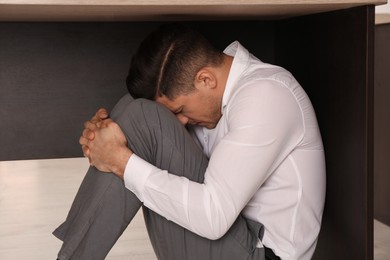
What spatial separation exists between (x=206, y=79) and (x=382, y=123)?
1.25 m

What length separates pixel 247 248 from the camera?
1419mm

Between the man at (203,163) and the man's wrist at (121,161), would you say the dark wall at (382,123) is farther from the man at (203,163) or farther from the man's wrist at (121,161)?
the man's wrist at (121,161)

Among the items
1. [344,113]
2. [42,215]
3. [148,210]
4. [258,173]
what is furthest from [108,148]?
[42,215]

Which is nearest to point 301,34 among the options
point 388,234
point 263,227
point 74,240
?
A: point 263,227

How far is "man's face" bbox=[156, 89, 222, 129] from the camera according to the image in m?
1.45

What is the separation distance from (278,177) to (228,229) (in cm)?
16

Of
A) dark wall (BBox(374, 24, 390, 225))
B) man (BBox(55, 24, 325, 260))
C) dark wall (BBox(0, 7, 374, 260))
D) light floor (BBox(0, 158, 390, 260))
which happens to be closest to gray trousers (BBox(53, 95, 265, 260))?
man (BBox(55, 24, 325, 260))

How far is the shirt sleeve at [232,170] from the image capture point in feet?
4.20

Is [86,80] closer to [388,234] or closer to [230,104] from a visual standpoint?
[230,104]

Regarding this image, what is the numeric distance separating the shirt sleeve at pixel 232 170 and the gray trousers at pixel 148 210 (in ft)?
0.19

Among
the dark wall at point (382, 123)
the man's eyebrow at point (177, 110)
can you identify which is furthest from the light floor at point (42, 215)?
the man's eyebrow at point (177, 110)

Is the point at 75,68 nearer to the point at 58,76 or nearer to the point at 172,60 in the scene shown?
the point at 58,76

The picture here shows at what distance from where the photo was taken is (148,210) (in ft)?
4.70

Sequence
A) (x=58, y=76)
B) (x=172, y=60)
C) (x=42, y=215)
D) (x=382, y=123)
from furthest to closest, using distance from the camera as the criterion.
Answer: (x=42, y=215), (x=382, y=123), (x=58, y=76), (x=172, y=60)
